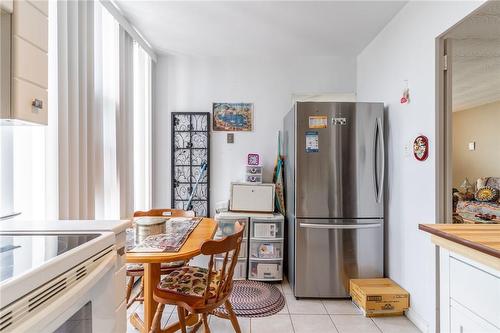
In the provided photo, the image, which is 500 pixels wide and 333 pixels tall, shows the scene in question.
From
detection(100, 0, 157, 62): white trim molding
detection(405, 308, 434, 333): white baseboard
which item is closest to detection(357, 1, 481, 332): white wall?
detection(405, 308, 434, 333): white baseboard

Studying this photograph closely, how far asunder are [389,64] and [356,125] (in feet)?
2.23

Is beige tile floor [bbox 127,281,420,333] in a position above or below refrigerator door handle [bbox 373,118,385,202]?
below

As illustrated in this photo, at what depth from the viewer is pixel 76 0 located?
1745mm

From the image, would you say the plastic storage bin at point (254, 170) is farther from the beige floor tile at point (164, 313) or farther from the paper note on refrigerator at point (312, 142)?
the beige floor tile at point (164, 313)

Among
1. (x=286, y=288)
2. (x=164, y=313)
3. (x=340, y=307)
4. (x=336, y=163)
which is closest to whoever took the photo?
(x=164, y=313)

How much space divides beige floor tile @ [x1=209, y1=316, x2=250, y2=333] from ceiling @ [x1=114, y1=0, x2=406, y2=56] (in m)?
2.62

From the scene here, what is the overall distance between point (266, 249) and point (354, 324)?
1029 millimetres

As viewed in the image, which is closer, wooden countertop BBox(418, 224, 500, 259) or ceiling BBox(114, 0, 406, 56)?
wooden countertop BBox(418, 224, 500, 259)

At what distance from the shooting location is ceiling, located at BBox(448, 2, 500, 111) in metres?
1.77

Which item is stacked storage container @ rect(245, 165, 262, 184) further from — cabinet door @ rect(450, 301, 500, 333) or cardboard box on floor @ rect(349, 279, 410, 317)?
cabinet door @ rect(450, 301, 500, 333)

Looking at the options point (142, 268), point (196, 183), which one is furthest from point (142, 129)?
point (142, 268)

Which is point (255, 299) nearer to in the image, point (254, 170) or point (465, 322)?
point (254, 170)

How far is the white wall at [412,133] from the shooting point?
1.87 m

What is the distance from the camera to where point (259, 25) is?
2477mm
